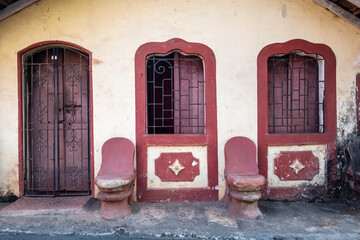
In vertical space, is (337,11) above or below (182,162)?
above

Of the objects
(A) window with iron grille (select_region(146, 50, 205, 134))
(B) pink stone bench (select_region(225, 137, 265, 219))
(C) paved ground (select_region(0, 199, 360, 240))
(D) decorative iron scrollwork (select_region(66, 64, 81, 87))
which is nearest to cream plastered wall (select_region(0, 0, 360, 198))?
(B) pink stone bench (select_region(225, 137, 265, 219))

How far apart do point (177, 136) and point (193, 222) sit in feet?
4.55

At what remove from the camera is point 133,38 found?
4.46 metres

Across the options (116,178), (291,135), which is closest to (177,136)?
(116,178)

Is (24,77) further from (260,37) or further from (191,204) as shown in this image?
(260,37)

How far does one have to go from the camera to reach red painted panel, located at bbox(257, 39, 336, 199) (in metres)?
4.48

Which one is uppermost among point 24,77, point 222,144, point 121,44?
point 121,44

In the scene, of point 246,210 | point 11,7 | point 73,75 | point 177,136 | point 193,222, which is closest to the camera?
point 193,222

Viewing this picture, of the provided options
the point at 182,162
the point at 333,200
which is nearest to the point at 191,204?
the point at 182,162

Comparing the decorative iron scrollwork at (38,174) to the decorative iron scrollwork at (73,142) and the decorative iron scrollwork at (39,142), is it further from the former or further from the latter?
the decorative iron scrollwork at (73,142)

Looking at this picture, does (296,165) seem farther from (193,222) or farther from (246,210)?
(193,222)

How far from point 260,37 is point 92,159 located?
11.5 feet

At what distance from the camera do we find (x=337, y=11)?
171 inches

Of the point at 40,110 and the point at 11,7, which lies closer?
the point at 11,7
